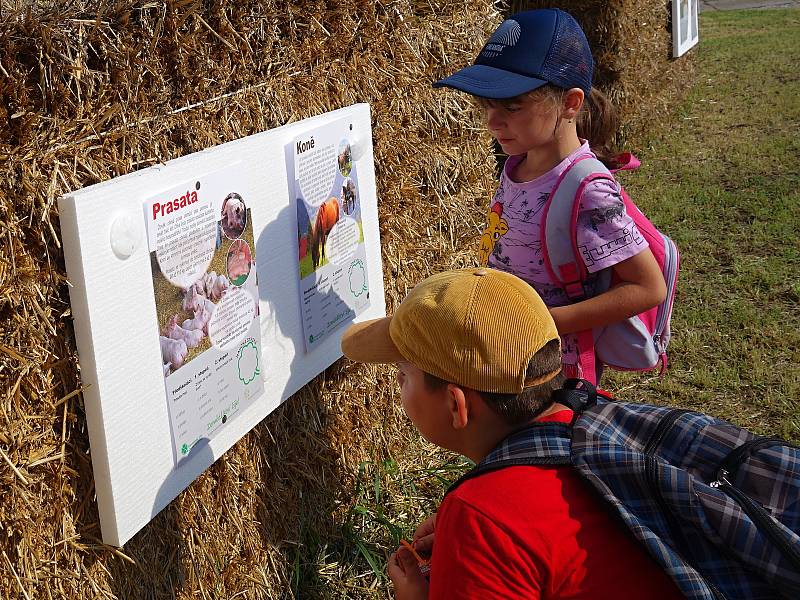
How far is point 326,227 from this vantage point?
9.42 ft

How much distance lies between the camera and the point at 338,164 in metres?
2.89

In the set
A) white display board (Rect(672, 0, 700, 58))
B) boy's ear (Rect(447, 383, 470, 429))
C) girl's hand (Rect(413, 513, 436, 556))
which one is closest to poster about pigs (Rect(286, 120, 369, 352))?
girl's hand (Rect(413, 513, 436, 556))

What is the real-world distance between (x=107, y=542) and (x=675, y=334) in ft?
12.7

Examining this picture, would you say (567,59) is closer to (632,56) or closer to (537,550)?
(537,550)

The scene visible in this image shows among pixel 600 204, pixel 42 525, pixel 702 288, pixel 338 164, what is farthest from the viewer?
pixel 702 288

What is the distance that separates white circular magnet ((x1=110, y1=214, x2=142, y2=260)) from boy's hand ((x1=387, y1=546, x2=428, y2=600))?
34.0 inches

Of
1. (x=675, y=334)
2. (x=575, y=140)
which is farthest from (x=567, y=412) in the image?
(x=675, y=334)

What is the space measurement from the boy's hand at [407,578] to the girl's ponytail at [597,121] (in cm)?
133

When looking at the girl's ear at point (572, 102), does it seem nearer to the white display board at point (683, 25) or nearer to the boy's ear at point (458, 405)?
the boy's ear at point (458, 405)

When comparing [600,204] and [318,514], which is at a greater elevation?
[600,204]

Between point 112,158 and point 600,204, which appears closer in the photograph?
point 112,158

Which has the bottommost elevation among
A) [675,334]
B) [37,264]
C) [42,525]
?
[675,334]

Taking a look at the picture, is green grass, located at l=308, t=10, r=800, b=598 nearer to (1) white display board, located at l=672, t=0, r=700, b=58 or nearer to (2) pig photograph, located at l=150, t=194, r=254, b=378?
(1) white display board, located at l=672, t=0, r=700, b=58

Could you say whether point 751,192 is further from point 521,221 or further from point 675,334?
point 521,221
